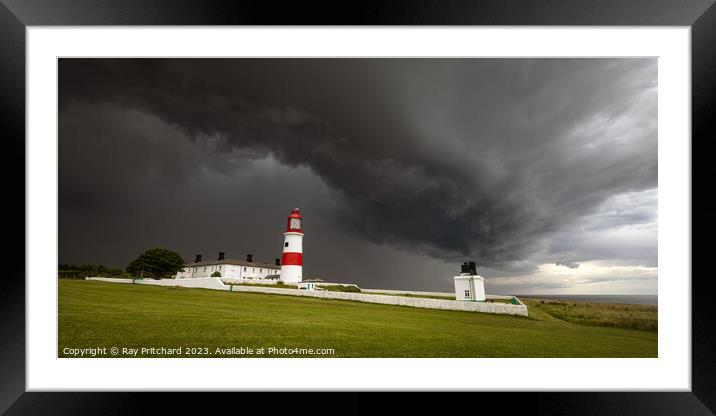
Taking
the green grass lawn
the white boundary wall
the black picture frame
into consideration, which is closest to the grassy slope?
the green grass lawn

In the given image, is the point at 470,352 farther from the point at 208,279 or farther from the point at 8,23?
the point at 208,279

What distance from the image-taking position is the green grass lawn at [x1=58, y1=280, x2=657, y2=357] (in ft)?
20.6

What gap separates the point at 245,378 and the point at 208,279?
31.9ft

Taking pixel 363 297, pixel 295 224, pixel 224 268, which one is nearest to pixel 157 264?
pixel 295 224

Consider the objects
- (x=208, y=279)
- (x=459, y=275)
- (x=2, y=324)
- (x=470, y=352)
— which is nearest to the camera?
(x=2, y=324)

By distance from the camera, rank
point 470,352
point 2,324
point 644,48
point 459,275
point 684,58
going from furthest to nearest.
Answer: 1. point 459,275
2. point 470,352
3. point 644,48
4. point 684,58
5. point 2,324

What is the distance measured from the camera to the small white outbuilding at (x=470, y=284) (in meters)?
10.1

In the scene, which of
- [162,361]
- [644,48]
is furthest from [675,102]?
[162,361]

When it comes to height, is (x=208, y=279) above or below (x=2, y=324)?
below

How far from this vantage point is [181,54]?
5270 millimetres

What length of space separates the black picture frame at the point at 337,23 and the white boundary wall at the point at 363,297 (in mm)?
5096

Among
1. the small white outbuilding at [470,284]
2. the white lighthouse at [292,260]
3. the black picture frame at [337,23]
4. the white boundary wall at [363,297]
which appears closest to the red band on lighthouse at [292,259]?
the white lighthouse at [292,260]

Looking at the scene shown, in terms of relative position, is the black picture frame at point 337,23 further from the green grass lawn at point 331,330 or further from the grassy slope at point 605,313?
the grassy slope at point 605,313

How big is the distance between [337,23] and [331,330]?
527 centimetres
